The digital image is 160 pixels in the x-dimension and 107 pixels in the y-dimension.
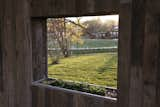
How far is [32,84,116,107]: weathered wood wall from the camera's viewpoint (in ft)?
5.11

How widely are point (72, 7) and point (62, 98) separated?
2.31 feet

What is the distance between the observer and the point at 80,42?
200cm

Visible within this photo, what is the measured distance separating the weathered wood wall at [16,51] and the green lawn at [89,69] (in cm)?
26

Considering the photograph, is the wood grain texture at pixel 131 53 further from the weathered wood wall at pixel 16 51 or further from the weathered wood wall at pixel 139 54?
the weathered wood wall at pixel 16 51

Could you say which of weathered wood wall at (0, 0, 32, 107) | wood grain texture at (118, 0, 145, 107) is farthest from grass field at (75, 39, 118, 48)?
weathered wood wall at (0, 0, 32, 107)

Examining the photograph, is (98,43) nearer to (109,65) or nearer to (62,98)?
(109,65)

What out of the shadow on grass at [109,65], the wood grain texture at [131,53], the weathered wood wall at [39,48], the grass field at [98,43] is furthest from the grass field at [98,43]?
the weathered wood wall at [39,48]

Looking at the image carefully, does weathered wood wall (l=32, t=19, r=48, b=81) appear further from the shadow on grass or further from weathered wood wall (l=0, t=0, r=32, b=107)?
the shadow on grass

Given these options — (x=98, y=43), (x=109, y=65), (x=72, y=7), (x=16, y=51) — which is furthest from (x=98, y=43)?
(x=16, y=51)

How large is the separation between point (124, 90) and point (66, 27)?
899 millimetres

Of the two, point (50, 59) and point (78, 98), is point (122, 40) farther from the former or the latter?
point (50, 59)

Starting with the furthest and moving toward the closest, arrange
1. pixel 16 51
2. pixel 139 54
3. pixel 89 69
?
pixel 16 51
pixel 89 69
pixel 139 54

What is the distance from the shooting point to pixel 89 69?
1.90 metres

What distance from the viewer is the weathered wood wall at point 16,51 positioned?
1.93 meters
